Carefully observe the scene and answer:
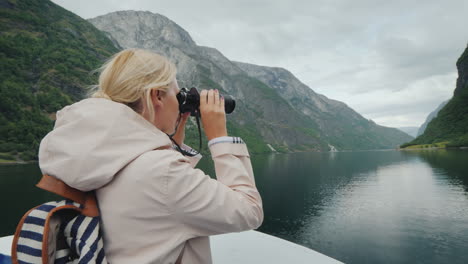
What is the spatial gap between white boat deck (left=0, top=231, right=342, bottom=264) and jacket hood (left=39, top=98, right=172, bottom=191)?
94.5 inches

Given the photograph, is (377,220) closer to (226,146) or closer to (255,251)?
(255,251)

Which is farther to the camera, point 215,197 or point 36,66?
point 36,66

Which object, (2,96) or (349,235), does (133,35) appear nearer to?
(2,96)

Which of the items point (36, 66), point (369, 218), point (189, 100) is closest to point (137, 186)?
point (189, 100)

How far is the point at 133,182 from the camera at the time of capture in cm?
88

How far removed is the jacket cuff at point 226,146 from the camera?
1.17 metres

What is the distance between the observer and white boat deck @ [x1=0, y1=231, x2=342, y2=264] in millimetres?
2959

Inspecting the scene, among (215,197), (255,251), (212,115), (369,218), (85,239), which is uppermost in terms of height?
(212,115)

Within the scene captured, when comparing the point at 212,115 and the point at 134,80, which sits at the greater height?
the point at 134,80

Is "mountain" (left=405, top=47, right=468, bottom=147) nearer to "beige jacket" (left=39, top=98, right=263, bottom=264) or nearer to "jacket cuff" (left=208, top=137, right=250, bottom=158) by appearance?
"jacket cuff" (left=208, top=137, right=250, bottom=158)

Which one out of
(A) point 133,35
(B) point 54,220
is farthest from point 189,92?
(A) point 133,35

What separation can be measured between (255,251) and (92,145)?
9.29ft

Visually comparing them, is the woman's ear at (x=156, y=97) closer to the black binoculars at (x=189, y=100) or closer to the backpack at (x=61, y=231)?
the black binoculars at (x=189, y=100)

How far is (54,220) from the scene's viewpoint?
890 millimetres
